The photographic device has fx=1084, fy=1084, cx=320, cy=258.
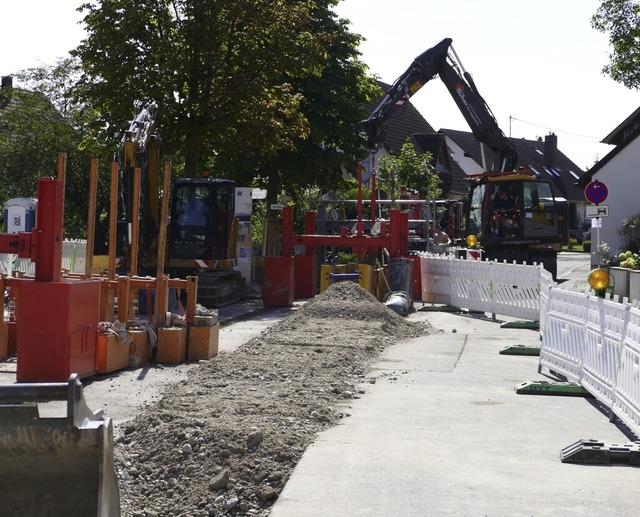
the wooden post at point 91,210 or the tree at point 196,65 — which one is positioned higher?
the tree at point 196,65

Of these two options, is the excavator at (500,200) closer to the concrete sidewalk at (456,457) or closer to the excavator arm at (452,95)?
the excavator arm at (452,95)

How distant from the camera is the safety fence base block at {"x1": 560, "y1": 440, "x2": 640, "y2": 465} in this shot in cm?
886

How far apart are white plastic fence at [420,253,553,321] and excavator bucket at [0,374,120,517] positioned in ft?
46.3

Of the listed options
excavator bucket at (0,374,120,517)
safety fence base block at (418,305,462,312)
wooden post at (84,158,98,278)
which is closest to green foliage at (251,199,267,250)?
safety fence base block at (418,305,462,312)

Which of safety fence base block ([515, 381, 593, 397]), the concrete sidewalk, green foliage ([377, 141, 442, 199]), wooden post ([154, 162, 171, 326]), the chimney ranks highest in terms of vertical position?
the chimney

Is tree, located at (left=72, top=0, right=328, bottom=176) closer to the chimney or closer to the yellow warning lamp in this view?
the yellow warning lamp

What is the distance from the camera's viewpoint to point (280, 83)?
32250 millimetres

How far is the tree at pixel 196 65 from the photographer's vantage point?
26.7 meters

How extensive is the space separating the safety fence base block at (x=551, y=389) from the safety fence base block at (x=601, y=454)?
3.58 m

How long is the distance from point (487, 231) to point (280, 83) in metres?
7.63

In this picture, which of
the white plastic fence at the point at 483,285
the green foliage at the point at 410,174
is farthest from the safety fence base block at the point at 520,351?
the green foliage at the point at 410,174

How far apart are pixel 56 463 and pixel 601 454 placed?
186 inches

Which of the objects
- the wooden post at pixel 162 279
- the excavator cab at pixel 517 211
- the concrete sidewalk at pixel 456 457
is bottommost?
the concrete sidewalk at pixel 456 457

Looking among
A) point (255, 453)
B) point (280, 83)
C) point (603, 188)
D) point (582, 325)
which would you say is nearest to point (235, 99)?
point (280, 83)
